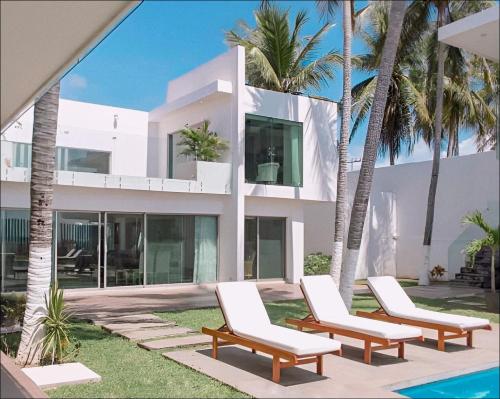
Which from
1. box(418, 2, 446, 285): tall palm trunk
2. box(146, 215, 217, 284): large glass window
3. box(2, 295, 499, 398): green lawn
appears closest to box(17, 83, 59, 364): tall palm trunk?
box(2, 295, 499, 398): green lawn

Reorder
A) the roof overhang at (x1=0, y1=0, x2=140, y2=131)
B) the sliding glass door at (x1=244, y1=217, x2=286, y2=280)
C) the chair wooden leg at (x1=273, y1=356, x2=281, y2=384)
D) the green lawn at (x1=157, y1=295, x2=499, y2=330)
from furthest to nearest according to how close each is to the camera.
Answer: the sliding glass door at (x1=244, y1=217, x2=286, y2=280)
the green lawn at (x1=157, y1=295, x2=499, y2=330)
the chair wooden leg at (x1=273, y1=356, x2=281, y2=384)
the roof overhang at (x1=0, y1=0, x2=140, y2=131)

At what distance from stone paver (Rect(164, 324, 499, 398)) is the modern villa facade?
769cm

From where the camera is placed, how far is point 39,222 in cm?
693

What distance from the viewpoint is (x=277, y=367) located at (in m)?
6.00

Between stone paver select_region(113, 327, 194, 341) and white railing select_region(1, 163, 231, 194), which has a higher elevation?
white railing select_region(1, 163, 231, 194)

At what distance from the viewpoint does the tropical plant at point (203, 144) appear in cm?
1600

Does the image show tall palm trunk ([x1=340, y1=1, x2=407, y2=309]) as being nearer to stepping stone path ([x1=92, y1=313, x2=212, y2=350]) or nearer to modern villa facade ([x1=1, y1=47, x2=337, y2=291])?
stepping stone path ([x1=92, y1=313, x2=212, y2=350])

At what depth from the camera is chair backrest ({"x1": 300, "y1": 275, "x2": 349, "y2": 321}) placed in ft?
26.3

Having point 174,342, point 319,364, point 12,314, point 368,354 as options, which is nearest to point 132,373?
point 174,342

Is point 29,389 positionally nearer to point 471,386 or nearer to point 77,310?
point 471,386

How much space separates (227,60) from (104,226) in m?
6.37

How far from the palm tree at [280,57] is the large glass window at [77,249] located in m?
7.65

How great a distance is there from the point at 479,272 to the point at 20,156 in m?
11.2

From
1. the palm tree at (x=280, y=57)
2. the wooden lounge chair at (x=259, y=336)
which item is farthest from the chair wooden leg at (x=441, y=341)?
the palm tree at (x=280, y=57)
